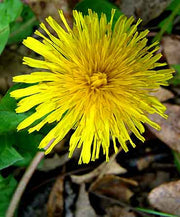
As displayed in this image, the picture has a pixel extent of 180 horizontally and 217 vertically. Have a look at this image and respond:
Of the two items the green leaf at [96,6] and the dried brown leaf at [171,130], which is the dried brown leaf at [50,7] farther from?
the dried brown leaf at [171,130]

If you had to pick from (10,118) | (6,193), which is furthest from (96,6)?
(6,193)

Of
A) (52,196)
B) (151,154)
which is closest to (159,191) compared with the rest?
(151,154)

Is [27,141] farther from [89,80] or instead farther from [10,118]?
[89,80]

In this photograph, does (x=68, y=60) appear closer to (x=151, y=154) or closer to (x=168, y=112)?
(x=168, y=112)

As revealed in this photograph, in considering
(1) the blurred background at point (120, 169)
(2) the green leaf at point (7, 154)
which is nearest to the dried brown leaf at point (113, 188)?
(1) the blurred background at point (120, 169)

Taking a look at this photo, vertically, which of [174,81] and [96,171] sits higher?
[174,81]
